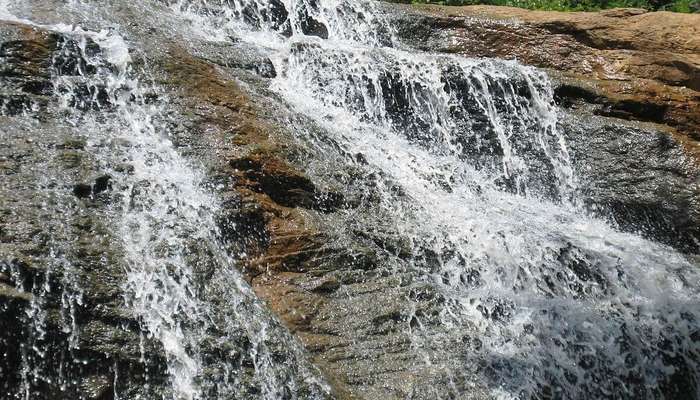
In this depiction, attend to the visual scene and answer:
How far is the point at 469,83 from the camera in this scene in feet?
22.4

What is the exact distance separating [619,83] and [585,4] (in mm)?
4734

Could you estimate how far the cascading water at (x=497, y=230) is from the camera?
416 cm

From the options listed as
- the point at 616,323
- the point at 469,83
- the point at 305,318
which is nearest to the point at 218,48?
the point at 469,83

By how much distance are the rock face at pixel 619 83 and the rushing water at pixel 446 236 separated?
1.30ft

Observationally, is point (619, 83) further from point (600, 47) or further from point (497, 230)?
point (497, 230)

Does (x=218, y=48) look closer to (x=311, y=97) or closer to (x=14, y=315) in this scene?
(x=311, y=97)

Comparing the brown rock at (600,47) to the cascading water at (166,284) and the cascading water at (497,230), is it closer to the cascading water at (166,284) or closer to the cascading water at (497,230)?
the cascading water at (497,230)

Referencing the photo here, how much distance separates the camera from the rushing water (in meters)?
3.72

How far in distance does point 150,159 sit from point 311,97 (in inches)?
88.7

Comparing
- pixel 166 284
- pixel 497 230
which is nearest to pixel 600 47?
pixel 497 230

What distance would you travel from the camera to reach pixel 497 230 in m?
4.99

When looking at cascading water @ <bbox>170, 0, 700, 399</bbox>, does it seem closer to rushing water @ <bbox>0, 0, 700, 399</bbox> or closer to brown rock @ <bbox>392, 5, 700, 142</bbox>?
rushing water @ <bbox>0, 0, 700, 399</bbox>

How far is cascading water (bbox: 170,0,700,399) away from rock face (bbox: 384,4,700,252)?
34 centimetres

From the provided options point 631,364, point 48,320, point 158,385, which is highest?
point 48,320
